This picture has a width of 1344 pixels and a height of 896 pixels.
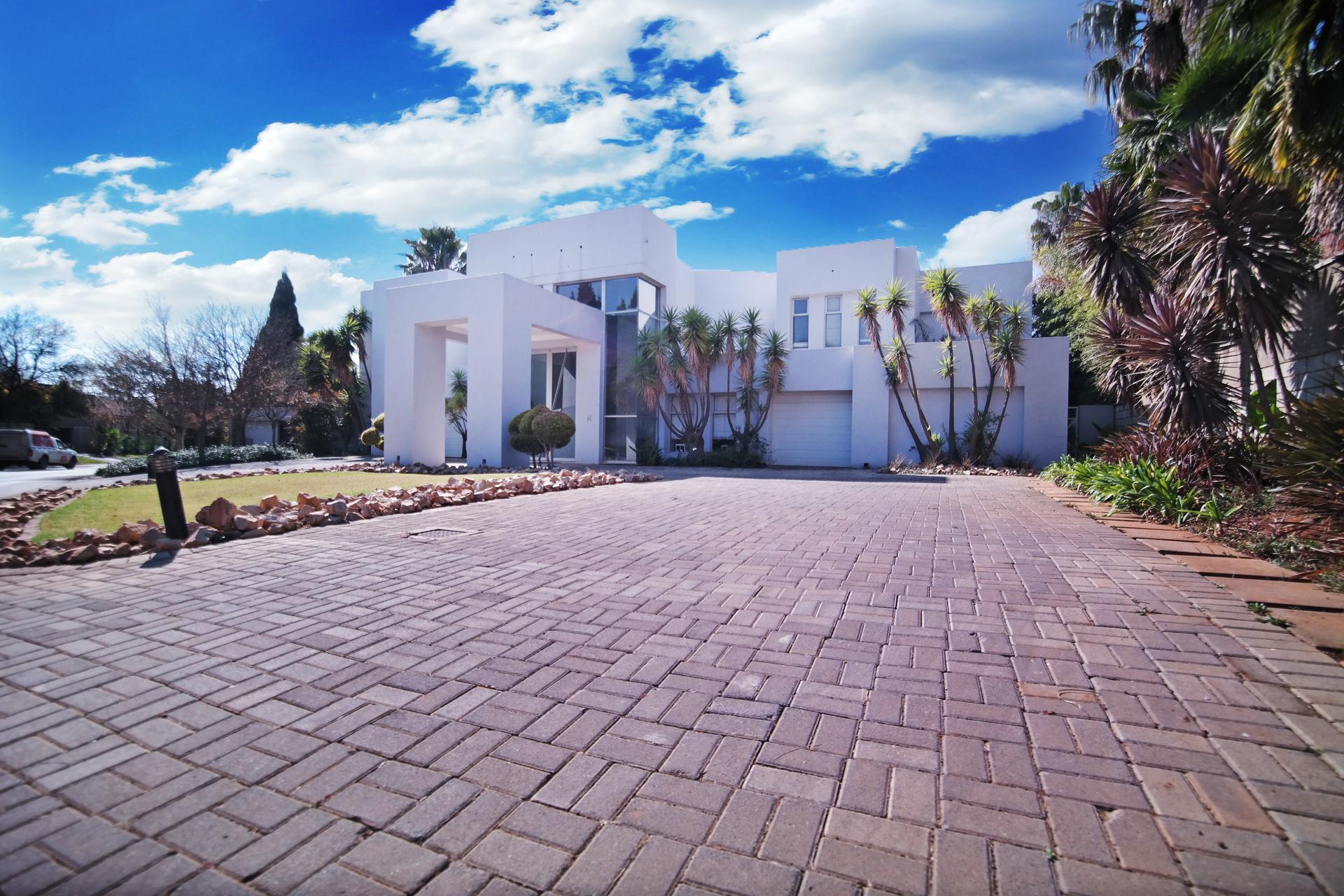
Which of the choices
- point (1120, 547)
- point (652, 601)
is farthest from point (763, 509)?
point (652, 601)

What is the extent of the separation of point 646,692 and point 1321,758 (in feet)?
7.58

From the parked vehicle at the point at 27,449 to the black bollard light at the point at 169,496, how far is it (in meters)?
23.4

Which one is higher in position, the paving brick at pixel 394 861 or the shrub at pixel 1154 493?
the shrub at pixel 1154 493

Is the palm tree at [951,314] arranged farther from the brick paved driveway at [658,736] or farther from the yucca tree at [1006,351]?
the brick paved driveway at [658,736]

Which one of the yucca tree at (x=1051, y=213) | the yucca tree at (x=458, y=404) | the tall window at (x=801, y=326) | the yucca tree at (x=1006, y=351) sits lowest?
the yucca tree at (x=458, y=404)

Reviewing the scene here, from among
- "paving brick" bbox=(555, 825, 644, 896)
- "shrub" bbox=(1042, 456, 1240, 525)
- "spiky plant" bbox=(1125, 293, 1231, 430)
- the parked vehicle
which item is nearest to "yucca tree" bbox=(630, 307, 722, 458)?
"shrub" bbox=(1042, 456, 1240, 525)

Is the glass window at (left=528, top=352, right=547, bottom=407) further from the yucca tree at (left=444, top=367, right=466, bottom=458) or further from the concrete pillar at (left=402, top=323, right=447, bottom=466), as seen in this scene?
the concrete pillar at (left=402, top=323, right=447, bottom=466)

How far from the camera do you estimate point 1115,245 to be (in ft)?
33.7

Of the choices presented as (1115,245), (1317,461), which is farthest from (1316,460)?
(1115,245)

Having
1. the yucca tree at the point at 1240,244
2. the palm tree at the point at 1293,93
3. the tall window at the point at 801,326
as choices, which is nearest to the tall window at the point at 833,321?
the tall window at the point at 801,326

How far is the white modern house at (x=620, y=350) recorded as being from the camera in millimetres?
18062

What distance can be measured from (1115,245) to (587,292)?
52.9ft

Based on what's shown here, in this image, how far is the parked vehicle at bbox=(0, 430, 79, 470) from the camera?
21469mm

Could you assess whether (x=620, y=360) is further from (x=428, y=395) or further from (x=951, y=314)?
(x=951, y=314)
